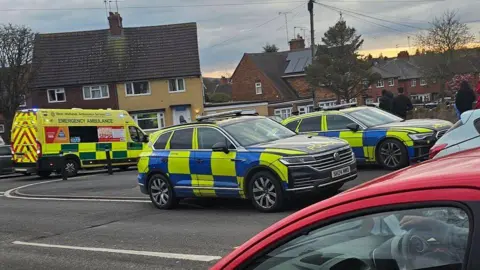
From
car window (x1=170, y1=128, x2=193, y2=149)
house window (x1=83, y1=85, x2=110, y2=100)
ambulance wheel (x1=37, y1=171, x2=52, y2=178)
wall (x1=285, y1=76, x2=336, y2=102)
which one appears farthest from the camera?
wall (x1=285, y1=76, x2=336, y2=102)

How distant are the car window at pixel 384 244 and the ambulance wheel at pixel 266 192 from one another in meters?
6.02

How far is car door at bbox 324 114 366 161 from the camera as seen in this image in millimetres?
11641

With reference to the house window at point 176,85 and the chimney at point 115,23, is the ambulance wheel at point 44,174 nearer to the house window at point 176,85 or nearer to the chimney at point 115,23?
the house window at point 176,85

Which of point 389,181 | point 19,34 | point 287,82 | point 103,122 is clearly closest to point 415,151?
point 389,181

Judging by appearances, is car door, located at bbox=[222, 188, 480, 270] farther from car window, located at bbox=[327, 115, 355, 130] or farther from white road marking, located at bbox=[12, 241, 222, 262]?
car window, located at bbox=[327, 115, 355, 130]

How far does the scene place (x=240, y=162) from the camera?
852cm

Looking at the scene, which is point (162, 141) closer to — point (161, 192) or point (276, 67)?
point (161, 192)

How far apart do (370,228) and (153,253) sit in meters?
5.08

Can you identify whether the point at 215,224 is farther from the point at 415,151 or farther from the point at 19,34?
the point at 19,34

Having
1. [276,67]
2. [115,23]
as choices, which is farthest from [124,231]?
[276,67]

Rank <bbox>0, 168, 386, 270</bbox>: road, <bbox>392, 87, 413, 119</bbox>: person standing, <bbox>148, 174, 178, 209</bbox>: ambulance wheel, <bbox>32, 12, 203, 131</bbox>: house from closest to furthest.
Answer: <bbox>0, 168, 386, 270</bbox>: road < <bbox>148, 174, 178, 209</bbox>: ambulance wheel < <bbox>392, 87, 413, 119</bbox>: person standing < <bbox>32, 12, 203, 131</bbox>: house

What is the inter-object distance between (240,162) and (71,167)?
13614 millimetres

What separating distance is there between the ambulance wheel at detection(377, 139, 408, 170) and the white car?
16.2ft

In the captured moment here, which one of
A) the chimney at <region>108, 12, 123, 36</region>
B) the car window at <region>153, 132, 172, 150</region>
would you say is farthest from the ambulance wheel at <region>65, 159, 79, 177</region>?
the chimney at <region>108, 12, 123, 36</region>
